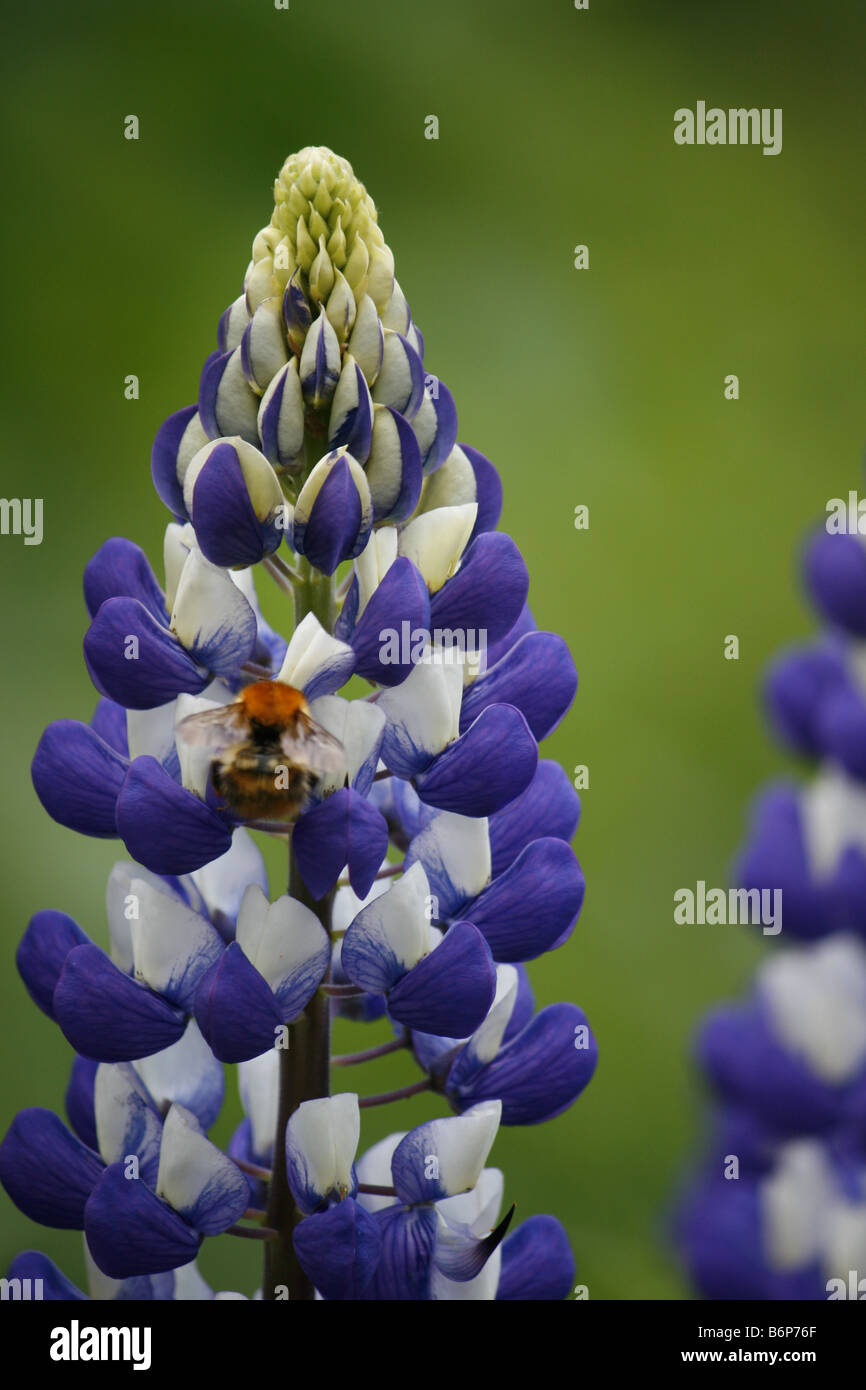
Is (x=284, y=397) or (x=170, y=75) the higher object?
(x=170, y=75)

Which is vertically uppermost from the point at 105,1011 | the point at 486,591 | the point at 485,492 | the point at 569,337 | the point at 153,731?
the point at 569,337

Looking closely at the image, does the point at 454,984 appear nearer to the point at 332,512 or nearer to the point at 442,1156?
the point at 442,1156

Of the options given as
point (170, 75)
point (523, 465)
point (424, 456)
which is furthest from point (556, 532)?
point (424, 456)

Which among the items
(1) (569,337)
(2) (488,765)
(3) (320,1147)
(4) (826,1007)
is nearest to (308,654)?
(2) (488,765)

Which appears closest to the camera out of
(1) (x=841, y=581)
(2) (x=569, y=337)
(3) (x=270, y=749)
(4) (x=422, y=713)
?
(3) (x=270, y=749)

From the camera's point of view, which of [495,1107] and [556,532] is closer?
[495,1107]

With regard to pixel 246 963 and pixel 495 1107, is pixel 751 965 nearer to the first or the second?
pixel 495 1107

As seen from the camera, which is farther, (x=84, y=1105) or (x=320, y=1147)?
(x=84, y=1105)

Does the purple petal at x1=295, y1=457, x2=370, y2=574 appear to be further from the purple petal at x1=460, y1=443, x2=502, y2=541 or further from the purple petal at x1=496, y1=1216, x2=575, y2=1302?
the purple petal at x1=496, y1=1216, x2=575, y2=1302
